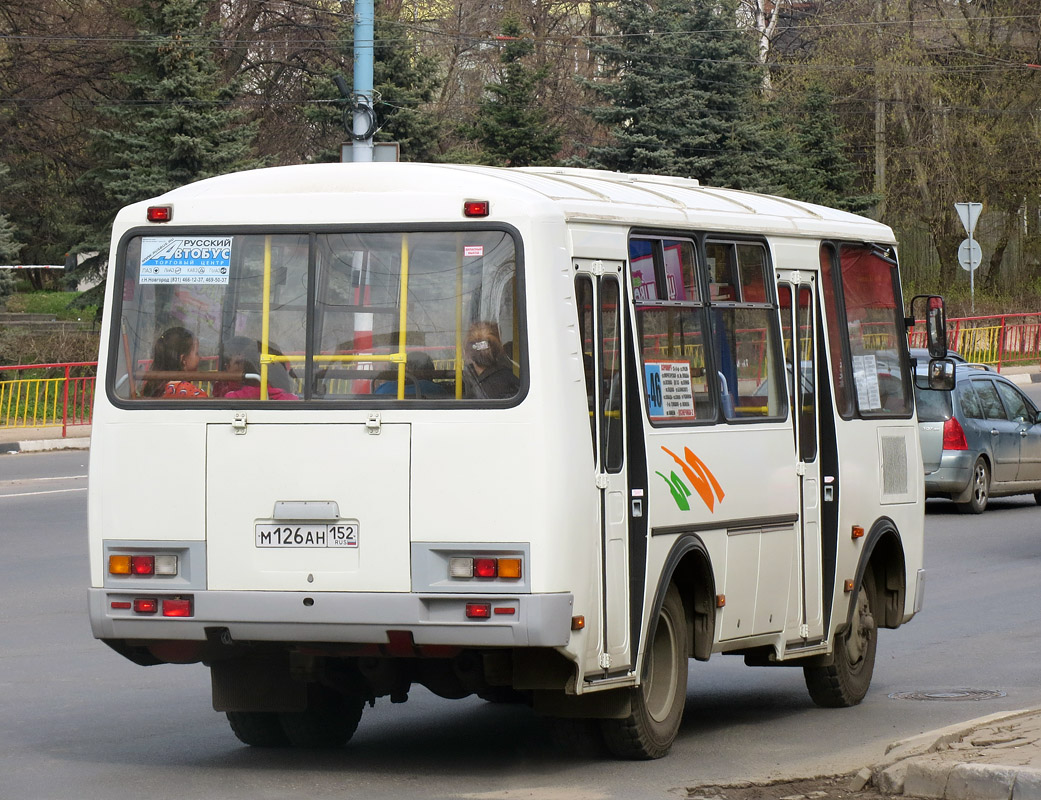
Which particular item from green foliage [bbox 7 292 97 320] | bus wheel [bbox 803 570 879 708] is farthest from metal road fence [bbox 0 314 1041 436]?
bus wheel [bbox 803 570 879 708]

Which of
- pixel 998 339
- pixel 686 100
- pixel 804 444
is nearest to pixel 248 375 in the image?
pixel 804 444

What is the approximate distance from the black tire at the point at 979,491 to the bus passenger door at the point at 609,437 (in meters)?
13.3

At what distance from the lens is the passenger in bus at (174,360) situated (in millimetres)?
7645

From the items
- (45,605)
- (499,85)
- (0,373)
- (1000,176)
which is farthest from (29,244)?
(45,605)

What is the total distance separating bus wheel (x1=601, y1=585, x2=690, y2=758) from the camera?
790cm

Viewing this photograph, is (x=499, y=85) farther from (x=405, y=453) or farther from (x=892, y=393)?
(x=405, y=453)

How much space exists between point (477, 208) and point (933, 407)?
44.6ft

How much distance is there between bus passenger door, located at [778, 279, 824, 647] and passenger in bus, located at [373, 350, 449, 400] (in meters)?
2.47

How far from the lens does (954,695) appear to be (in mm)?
10055

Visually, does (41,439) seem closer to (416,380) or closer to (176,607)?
(176,607)

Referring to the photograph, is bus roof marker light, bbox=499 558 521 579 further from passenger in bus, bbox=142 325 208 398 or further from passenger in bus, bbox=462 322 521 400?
passenger in bus, bbox=142 325 208 398

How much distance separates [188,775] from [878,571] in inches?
172

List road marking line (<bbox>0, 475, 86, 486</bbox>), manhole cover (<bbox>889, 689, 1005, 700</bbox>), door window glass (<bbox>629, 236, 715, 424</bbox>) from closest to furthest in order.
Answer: door window glass (<bbox>629, 236, 715, 424</bbox>) → manhole cover (<bbox>889, 689, 1005, 700</bbox>) → road marking line (<bbox>0, 475, 86, 486</bbox>)

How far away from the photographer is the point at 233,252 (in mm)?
7668
